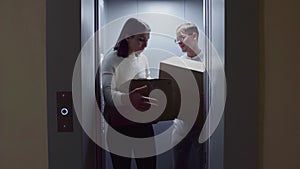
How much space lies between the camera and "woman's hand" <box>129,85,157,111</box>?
181cm

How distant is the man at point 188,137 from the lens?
196 cm

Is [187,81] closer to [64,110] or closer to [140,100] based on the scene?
[140,100]

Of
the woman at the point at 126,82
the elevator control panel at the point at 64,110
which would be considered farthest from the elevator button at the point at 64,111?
the woman at the point at 126,82

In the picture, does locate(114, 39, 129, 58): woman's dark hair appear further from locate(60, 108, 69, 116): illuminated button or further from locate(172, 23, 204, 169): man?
locate(60, 108, 69, 116): illuminated button

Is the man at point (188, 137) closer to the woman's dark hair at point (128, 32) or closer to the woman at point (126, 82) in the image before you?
the woman at point (126, 82)

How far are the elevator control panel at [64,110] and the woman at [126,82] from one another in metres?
0.68

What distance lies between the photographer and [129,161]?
1.96 m

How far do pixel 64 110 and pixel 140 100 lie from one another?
800 mm

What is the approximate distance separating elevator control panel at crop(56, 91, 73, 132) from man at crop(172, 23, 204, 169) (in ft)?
3.30

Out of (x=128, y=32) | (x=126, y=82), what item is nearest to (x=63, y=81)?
(x=126, y=82)

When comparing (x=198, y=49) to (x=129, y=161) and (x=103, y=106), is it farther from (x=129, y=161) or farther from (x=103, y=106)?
(x=129, y=161)

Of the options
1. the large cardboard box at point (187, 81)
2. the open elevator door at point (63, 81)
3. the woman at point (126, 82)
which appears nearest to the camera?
the open elevator door at point (63, 81)

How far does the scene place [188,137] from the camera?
1982 mm
